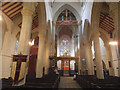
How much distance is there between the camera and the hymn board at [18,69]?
3170 millimetres

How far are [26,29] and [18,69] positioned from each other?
217 cm

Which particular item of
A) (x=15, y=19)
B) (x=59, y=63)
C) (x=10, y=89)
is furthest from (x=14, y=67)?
(x=59, y=63)

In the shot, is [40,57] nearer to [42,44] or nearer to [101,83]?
[42,44]

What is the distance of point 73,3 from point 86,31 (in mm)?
6372

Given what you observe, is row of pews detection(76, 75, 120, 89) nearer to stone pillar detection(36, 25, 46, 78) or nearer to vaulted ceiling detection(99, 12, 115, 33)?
stone pillar detection(36, 25, 46, 78)

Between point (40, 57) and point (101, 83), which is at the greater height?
point (40, 57)

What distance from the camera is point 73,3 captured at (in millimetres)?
15000

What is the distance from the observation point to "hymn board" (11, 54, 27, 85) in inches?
125

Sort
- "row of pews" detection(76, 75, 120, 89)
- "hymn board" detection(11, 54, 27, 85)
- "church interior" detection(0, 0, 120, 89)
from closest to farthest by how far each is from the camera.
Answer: "hymn board" detection(11, 54, 27, 85)
"row of pews" detection(76, 75, 120, 89)
"church interior" detection(0, 0, 120, 89)

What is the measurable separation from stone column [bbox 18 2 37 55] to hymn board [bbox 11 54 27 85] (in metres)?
0.69

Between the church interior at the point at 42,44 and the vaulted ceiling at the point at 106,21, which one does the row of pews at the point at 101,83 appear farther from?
the vaulted ceiling at the point at 106,21

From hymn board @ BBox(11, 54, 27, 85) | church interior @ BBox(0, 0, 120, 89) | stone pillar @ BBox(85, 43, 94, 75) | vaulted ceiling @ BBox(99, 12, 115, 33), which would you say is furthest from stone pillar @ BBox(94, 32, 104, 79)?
hymn board @ BBox(11, 54, 27, 85)

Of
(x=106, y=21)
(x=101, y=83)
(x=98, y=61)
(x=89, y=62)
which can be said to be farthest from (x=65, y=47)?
(x=101, y=83)

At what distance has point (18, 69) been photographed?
3277mm
